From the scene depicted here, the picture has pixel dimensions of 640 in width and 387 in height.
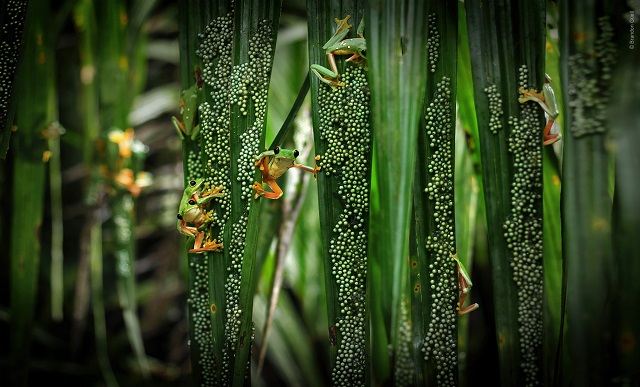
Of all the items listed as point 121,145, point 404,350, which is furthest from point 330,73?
point 121,145

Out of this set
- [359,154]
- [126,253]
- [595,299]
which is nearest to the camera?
[595,299]

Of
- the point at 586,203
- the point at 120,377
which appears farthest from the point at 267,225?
the point at 120,377

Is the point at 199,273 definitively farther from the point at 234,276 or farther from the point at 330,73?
the point at 330,73

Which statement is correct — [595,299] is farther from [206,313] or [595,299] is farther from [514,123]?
[206,313]

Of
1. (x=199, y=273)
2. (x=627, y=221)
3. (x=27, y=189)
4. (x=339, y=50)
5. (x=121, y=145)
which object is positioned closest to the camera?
(x=627, y=221)

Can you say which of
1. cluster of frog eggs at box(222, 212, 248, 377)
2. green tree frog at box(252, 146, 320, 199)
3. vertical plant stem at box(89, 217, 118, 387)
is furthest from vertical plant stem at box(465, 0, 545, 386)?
vertical plant stem at box(89, 217, 118, 387)

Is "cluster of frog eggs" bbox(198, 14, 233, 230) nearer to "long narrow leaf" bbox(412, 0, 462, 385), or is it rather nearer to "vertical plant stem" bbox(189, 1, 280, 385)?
"vertical plant stem" bbox(189, 1, 280, 385)

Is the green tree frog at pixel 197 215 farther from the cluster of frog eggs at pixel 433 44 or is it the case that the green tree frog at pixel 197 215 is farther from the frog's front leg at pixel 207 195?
the cluster of frog eggs at pixel 433 44
